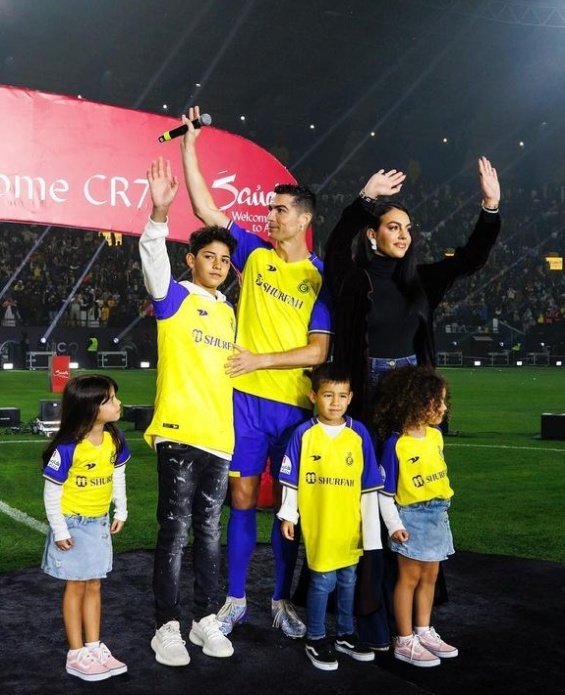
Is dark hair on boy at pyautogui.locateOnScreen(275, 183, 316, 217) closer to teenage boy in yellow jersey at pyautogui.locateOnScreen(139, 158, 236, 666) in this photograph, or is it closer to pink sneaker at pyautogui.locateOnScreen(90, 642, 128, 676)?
teenage boy in yellow jersey at pyautogui.locateOnScreen(139, 158, 236, 666)

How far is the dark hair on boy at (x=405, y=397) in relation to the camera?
13.2ft

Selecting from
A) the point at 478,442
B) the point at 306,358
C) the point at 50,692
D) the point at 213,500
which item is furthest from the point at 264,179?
the point at 478,442

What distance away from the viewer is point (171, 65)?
30.4m

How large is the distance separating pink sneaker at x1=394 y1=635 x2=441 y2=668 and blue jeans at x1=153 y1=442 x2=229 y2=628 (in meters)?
0.86

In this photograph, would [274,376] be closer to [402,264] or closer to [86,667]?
[402,264]

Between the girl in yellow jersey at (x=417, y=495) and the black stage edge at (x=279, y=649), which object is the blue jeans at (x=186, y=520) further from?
the girl in yellow jersey at (x=417, y=495)

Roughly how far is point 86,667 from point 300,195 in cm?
241

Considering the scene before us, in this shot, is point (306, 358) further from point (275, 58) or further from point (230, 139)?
point (275, 58)

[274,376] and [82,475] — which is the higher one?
[274,376]

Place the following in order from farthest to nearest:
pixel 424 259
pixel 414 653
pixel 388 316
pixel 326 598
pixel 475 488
→ pixel 424 259, pixel 475 488, pixel 388 316, pixel 326 598, pixel 414 653

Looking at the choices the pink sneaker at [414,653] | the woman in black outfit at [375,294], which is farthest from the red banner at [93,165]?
the pink sneaker at [414,653]

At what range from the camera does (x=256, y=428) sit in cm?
440

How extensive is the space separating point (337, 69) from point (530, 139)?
12.6 meters

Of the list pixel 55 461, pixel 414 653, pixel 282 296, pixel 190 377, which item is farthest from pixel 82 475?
pixel 414 653
